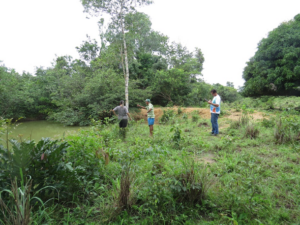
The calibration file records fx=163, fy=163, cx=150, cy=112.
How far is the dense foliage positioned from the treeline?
20.2ft

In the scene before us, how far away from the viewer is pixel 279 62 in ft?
47.1

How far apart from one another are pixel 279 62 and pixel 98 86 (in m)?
16.0

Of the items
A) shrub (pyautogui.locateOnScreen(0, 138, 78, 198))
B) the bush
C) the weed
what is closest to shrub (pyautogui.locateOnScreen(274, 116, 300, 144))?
the bush

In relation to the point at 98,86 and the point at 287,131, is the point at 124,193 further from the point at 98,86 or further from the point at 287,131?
the point at 98,86

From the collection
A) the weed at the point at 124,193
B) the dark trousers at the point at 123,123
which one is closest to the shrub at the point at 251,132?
the dark trousers at the point at 123,123

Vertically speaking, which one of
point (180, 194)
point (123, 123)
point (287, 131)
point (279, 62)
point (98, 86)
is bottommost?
point (180, 194)

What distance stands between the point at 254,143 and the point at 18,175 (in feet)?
18.1

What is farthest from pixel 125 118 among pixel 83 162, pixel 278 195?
pixel 278 195

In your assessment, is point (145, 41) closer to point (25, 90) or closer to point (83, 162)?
point (25, 90)

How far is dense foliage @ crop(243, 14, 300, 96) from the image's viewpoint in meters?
13.4

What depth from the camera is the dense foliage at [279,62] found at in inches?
529

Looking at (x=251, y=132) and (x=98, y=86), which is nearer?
(x=251, y=132)

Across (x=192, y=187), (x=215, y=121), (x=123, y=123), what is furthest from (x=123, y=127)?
(x=192, y=187)

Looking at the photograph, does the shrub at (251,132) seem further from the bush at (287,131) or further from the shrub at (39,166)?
the shrub at (39,166)
